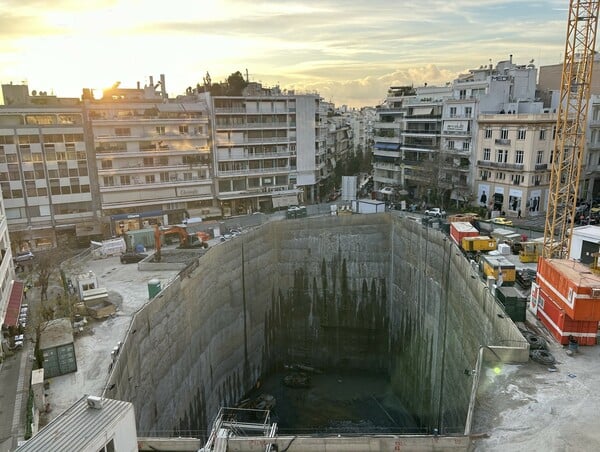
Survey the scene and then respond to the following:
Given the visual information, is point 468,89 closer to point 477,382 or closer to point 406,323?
point 406,323

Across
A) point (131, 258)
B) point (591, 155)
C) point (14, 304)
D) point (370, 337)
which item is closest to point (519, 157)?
point (591, 155)

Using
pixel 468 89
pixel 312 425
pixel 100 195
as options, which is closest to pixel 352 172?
pixel 468 89

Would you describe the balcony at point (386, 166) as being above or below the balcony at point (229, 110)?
below

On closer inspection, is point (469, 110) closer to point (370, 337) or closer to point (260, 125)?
point (260, 125)

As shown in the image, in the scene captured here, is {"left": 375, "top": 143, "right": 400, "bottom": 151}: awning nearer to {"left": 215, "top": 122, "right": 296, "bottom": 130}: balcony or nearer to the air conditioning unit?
{"left": 215, "top": 122, "right": 296, "bottom": 130}: balcony

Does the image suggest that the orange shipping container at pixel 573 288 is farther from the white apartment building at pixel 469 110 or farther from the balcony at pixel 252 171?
the balcony at pixel 252 171

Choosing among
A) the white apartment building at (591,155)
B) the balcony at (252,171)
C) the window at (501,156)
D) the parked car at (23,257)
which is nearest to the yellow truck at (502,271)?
the window at (501,156)
